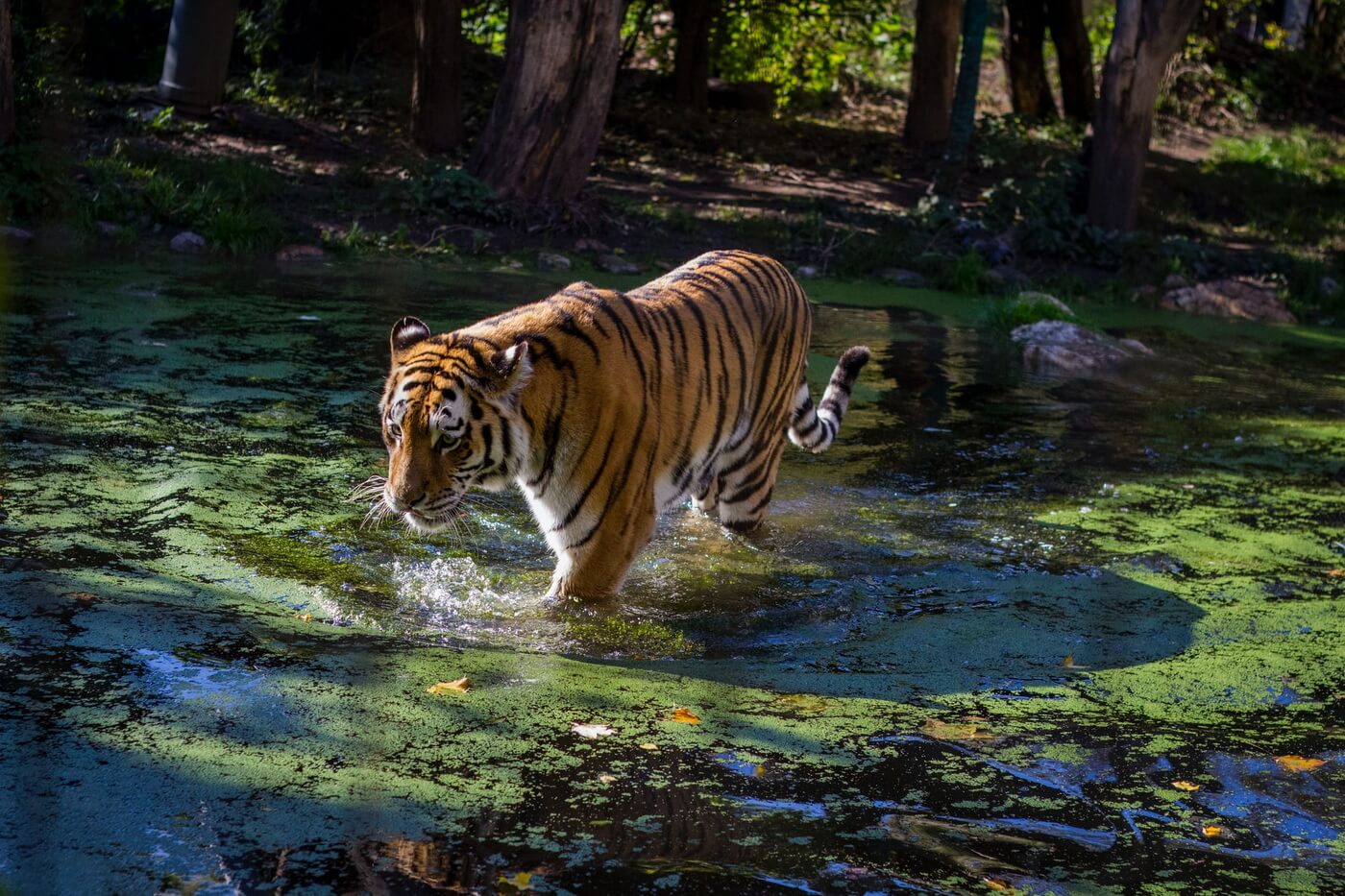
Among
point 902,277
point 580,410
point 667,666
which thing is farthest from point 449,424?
point 902,277

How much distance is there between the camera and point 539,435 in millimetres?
3910

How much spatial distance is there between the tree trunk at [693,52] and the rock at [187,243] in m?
8.26

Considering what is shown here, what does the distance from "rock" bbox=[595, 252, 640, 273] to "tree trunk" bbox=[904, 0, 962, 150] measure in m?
7.27

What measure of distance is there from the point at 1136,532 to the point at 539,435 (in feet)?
9.08

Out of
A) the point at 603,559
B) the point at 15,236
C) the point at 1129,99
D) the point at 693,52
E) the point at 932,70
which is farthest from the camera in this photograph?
the point at 693,52

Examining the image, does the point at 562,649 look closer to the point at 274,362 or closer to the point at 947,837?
the point at 947,837

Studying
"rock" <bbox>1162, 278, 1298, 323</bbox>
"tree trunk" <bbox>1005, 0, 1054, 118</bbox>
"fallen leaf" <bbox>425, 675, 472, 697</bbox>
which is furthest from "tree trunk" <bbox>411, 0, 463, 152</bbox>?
"fallen leaf" <bbox>425, 675, 472, 697</bbox>

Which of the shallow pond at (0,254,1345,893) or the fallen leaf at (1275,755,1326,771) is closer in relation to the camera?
the shallow pond at (0,254,1345,893)

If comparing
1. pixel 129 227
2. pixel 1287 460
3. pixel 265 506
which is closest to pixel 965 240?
pixel 1287 460

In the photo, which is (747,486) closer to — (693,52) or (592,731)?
(592,731)

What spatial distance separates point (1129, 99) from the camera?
12.9 meters

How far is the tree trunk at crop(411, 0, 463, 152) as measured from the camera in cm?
1341

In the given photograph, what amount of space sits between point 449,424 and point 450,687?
0.73m

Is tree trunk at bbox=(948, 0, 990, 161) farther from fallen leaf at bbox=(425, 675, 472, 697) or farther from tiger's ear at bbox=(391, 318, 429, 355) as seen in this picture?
fallen leaf at bbox=(425, 675, 472, 697)
